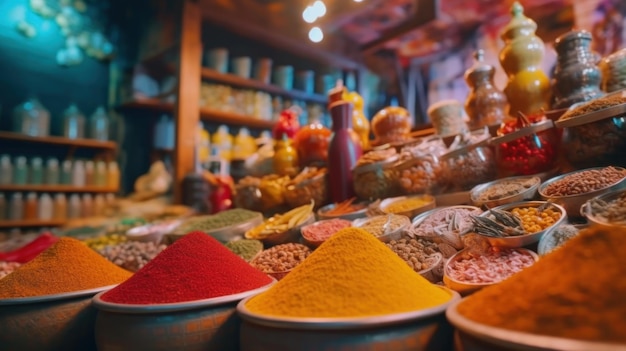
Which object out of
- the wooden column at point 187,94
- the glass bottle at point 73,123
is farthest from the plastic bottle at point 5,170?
the wooden column at point 187,94

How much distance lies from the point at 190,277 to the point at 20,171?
3037 millimetres

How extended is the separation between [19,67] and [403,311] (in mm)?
4032

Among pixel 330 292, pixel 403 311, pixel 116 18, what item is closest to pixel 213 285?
pixel 330 292

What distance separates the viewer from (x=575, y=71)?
1.30 m

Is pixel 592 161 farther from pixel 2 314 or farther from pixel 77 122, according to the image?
pixel 77 122

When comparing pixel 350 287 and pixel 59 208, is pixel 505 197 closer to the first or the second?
pixel 350 287

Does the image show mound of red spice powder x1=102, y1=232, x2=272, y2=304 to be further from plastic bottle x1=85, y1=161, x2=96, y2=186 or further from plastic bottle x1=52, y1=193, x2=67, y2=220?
plastic bottle x1=85, y1=161, x2=96, y2=186

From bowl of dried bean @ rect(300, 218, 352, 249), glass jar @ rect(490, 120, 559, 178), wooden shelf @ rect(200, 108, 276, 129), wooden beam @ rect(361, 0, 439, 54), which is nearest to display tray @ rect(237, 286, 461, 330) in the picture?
bowl of dried bean @ rect(300, 218, 352, 249)

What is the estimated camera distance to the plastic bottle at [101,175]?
11.4 ft

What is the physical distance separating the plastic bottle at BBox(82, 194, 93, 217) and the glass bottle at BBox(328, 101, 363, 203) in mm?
2597

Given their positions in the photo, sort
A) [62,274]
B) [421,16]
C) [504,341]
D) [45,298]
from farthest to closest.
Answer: [421,16]
[62,274]
[45,298]
[504,341]

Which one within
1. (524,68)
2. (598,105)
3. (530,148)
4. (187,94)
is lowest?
(530,148)

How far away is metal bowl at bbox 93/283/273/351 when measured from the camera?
0.78 m

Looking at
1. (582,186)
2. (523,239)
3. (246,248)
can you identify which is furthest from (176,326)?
(582,186)
